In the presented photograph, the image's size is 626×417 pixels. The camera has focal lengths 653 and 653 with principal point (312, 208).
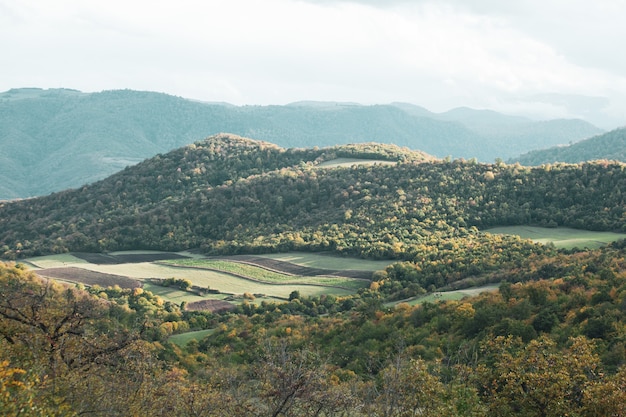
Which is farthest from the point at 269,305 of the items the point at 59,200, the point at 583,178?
the point at 59,200

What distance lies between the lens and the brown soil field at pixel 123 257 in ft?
410

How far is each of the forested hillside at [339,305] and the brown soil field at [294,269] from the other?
200 inches

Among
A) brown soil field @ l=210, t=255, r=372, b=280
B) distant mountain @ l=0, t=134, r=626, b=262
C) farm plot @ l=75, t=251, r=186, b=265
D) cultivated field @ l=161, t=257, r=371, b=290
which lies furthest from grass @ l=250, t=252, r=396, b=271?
farm plot @ l=75, t=251, r=186, b=265

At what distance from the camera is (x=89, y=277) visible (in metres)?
108

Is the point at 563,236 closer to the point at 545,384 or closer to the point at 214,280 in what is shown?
the point at 214,280

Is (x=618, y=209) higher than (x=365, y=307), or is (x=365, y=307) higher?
(x=618, y=209)

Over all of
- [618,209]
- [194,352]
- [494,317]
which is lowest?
[194,352]

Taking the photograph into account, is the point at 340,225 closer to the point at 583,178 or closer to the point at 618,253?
the point at 583,178

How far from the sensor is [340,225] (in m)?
132

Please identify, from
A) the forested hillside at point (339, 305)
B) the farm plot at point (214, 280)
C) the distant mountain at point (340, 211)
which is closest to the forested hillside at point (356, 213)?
the distant mountain at point (340, 211)

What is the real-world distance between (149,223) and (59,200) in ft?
126

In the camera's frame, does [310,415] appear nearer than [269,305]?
Yes

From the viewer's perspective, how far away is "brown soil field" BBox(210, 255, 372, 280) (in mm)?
105188

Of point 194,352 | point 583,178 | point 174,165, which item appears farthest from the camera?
point 174,165
